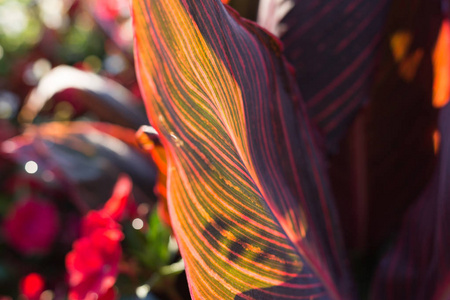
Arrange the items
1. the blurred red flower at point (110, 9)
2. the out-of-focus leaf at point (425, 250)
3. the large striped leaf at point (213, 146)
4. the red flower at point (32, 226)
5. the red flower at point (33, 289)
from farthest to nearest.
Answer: the blurred red flower at point (110, 9) < the red flower at point (32, 226) < the red flower at point (33, 289) < the out-of-focus leaf at point (425, 250) < the large striped leaf at point (213, 146)

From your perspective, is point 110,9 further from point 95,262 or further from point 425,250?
point 425,250

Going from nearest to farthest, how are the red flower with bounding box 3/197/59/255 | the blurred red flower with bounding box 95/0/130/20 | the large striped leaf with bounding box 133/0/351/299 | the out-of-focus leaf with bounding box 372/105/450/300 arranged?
the large striped leaf with bounding box 133/0/351/299, the out-of-focus leaf with bounding box 372/105/450/300, the red flower with bounding box 3/197/59/255, the blurred red flower with bounding box 95/0/130/20

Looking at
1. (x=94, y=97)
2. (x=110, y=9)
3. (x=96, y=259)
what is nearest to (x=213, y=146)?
(x=96, y=259)

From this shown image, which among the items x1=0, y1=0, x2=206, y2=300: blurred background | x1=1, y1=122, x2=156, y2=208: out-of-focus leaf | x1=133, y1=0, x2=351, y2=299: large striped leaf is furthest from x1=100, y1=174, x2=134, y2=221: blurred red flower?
x1=133, y1=0, x2=351, y2=299: large striped leaf

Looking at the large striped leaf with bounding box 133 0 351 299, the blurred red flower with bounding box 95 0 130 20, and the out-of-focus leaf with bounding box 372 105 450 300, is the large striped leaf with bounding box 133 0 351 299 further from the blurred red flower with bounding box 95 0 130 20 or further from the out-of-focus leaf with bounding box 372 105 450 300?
the blurred red flower with bounding box 95 0 130 20

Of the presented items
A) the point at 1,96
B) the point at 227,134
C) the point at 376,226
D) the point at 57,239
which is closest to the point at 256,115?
the point at 227,134

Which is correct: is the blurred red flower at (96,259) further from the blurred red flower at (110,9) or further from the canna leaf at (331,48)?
the blurred red flower at (110,9)

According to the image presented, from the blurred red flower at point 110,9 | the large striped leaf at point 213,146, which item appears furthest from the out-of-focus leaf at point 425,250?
the blurred red flower at point 110,9
